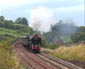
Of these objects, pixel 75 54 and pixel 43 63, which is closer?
pixel 43 63

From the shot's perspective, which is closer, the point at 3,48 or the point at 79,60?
the point at 3,48

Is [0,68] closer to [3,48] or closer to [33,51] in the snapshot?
[3,48]

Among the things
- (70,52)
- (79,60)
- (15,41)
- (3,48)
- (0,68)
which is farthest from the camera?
(15,41)

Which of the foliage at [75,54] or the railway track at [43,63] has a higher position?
the foliage at [75,54]

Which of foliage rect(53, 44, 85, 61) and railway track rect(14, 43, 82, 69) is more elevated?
foliage rect(53, 44, 85, 61)

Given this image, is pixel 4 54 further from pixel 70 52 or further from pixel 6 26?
pixel 6 26

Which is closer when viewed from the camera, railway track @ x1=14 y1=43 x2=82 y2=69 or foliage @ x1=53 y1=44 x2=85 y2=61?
railway track @ x1=14 y1=43 x2=82 y2=69

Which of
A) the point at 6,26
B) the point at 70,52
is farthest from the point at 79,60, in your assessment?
the point at 6,26

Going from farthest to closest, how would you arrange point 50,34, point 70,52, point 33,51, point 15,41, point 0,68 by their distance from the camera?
point 50,34 → point 15,41 → point 33,51 → point 70,52 → point 0,68

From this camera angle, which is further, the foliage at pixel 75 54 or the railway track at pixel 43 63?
the foliage at pixel 75 54

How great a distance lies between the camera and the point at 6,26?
103 m

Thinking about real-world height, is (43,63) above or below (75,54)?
below

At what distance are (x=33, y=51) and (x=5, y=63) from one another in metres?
26.1

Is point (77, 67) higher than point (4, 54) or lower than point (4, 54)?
lower
